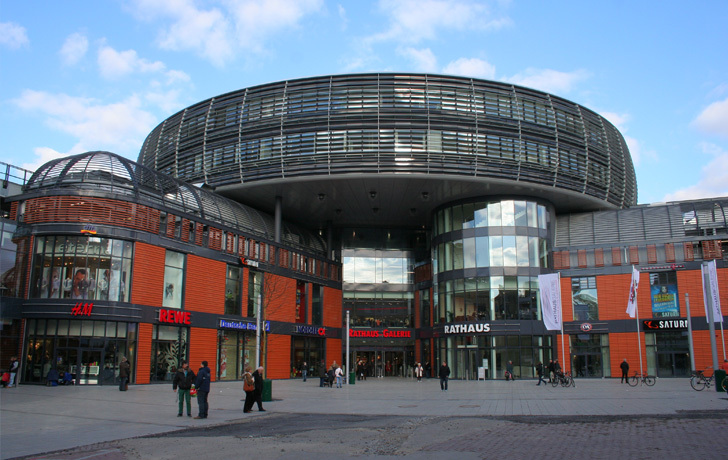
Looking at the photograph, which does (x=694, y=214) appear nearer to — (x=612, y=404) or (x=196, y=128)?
(x=612, y=404)

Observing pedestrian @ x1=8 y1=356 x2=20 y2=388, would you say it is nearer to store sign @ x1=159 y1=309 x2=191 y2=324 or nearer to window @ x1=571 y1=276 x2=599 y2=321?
store sign @ x1=159 y1=309 x2=191 y2=324

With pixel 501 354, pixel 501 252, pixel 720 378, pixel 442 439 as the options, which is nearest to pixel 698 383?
pixel 720 378

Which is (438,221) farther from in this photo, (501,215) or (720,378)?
(720,378)

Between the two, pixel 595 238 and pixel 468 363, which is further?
pixel 595 238

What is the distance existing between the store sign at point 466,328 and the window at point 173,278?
870 inches

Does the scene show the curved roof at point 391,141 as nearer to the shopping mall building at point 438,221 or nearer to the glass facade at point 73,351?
the shopping mall building at point 438,221

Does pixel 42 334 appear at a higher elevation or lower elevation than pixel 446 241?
lower

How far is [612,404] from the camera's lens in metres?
21.3

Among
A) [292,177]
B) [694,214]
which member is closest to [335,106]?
[292,177]

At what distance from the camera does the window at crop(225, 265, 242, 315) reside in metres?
42.9

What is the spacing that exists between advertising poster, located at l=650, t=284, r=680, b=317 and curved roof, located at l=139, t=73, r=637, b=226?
9041 millimetres

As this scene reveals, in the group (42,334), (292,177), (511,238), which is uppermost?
(292,177)

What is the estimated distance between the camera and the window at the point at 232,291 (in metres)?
42.9

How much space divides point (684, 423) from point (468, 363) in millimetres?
33651
